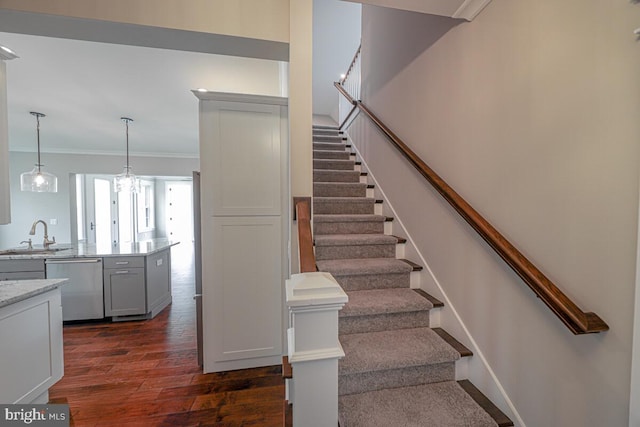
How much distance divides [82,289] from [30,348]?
6.09 ft

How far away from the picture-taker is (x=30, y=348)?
1803mm

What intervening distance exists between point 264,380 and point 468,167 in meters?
2.25

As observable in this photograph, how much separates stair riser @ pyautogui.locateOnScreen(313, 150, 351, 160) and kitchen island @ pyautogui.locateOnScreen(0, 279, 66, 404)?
2.85 m

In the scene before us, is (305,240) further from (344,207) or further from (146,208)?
(146,208)

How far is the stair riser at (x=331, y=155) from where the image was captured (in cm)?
364

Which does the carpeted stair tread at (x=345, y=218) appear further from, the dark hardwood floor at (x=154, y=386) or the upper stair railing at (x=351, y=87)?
the upper stair railing at (x=351, y=87)

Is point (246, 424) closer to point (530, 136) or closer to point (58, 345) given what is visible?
point (58, 345)

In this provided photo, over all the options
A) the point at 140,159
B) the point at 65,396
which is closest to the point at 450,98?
the point at 65,396

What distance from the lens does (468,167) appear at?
1622 millimetres

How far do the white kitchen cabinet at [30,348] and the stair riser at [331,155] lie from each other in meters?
2.90

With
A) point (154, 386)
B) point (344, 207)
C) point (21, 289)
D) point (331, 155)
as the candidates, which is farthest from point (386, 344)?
point (331, 155)

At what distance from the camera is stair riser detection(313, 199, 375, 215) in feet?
9.01

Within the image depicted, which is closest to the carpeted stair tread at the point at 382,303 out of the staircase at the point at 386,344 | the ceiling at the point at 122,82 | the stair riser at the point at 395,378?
the staircase at the point at 386,344

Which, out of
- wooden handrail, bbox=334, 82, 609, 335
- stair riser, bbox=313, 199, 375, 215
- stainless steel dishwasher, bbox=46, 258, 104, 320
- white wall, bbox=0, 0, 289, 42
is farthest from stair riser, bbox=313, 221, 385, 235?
stainless steel dishwasher, bbox=46, 258, 104, 320
